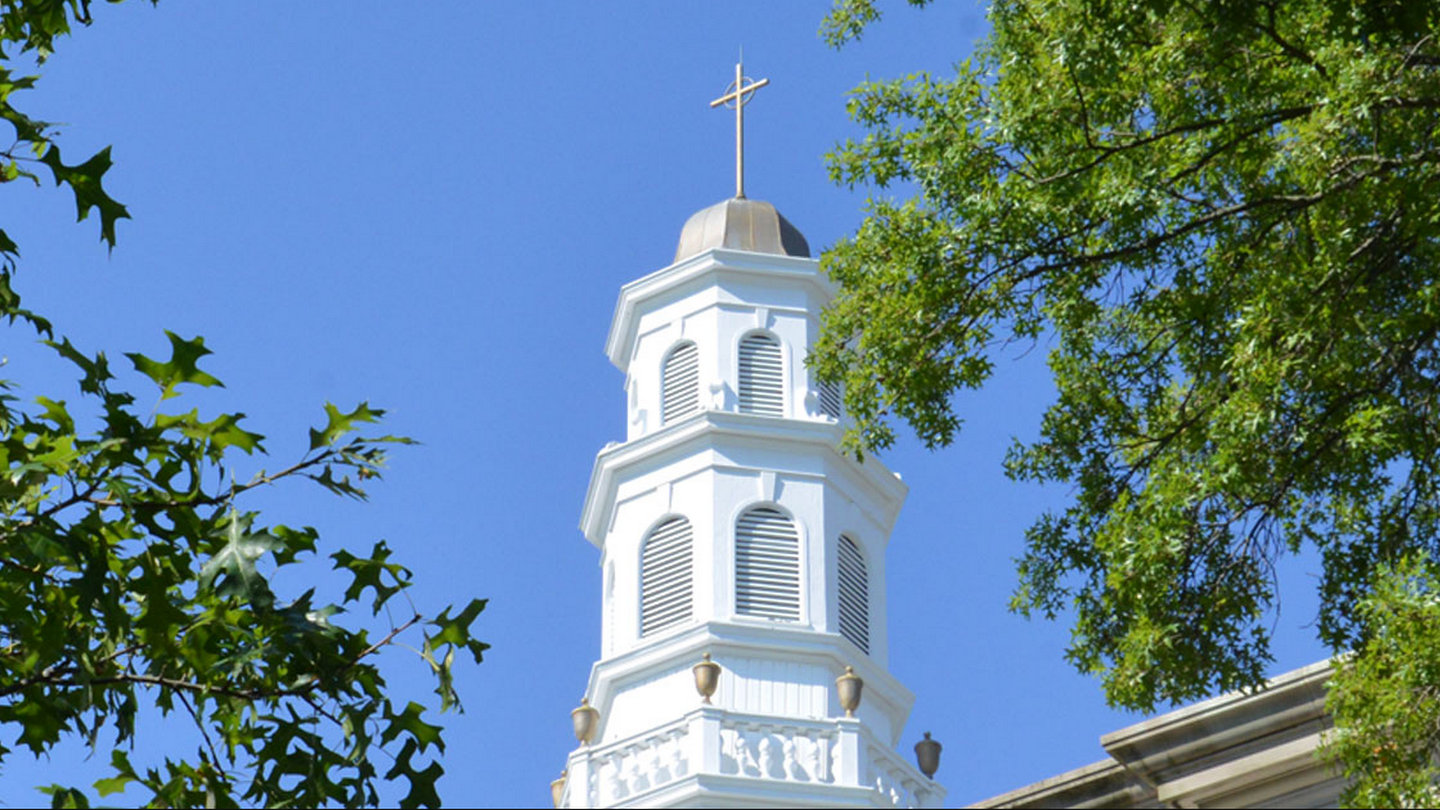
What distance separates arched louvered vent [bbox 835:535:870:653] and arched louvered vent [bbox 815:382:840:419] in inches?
87.0

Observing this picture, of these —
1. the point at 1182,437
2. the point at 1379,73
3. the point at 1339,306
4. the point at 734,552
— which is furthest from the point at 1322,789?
the point at 734,552

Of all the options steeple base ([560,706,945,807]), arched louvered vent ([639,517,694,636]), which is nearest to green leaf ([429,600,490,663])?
steeple base ([560,706,945,807])

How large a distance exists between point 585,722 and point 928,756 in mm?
5466

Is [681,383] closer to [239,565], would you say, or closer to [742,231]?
[742,231]

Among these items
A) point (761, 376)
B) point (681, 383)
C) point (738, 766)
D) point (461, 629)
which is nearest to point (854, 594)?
point (761, 376)

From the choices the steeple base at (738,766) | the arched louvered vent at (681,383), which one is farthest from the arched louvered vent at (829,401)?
the steeple base at (738,766)

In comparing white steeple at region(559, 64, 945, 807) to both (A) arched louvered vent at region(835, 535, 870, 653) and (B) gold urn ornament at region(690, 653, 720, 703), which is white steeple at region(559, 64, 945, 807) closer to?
(A) arched louvered vent at region(835, 535, 870, 653)

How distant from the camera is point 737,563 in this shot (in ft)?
123

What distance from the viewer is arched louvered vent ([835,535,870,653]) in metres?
38.2

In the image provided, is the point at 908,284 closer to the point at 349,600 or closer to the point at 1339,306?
the point at 1339,306

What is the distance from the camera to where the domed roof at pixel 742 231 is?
4147 centimetres

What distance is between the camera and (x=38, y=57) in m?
12.6

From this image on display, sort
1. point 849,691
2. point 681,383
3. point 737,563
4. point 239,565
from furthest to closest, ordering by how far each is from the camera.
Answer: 1. point 681,383
2. point 737,563
3. point 849,691
4. point 239,565

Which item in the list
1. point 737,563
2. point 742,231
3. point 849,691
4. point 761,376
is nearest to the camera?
point 849,691
